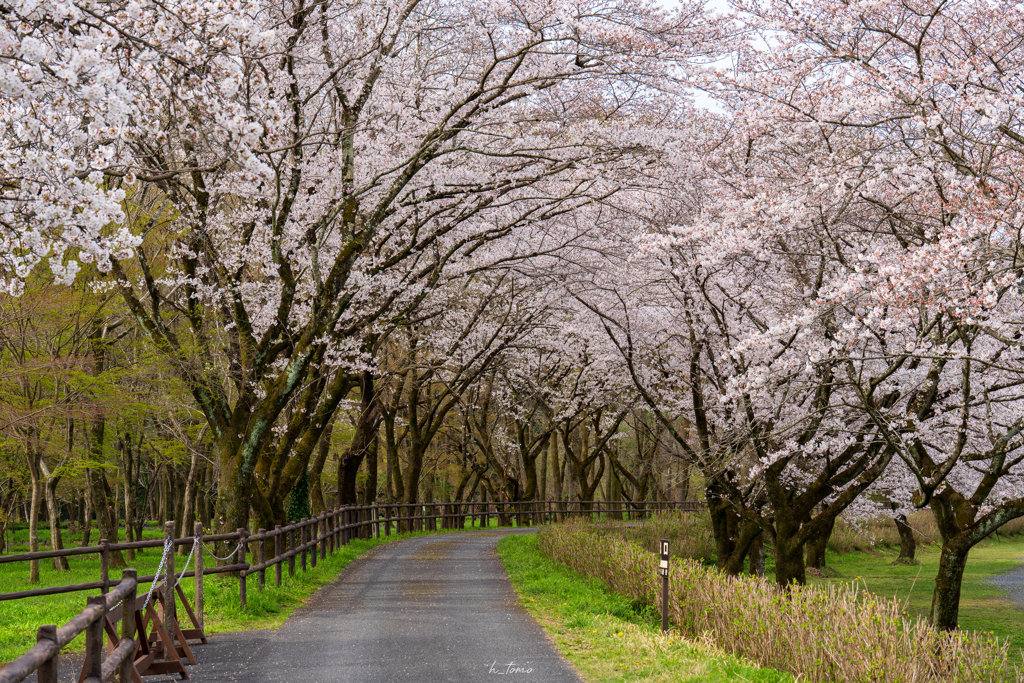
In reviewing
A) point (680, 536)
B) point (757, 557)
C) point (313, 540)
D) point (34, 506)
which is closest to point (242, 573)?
point (313, 540)

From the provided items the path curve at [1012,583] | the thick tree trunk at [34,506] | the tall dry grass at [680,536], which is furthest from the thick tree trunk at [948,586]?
the thick tree trunk at [34,506]

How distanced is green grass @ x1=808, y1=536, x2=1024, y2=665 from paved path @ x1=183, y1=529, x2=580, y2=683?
7.16 metres

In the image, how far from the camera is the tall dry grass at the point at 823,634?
6668 millimetres

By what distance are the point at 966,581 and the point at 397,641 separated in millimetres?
26555

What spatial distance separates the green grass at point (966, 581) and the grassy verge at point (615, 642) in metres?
5.43

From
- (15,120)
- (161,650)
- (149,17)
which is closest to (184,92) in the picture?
(149,17)

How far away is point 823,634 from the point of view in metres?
7.45

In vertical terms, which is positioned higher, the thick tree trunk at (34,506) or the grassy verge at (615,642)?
the thick tree trunk at (34,506)

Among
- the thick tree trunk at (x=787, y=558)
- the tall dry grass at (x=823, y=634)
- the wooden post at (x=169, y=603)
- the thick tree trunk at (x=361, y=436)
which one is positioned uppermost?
the thick tree trunk at (x=361, y=436)

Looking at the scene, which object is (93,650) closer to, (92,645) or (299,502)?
(92,645)

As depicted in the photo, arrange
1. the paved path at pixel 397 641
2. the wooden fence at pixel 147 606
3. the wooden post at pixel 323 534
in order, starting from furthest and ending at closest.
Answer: the wooden post at pixel 323 534, the paved path at pixel 397 641, the wooden fence at pixel 147 606

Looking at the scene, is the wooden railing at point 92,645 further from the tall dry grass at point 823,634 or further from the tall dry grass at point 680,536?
the tall dry grass at point 680,536

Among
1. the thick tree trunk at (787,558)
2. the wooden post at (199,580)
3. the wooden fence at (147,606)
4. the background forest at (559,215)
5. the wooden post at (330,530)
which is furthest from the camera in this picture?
the wooden post at (330,530)
